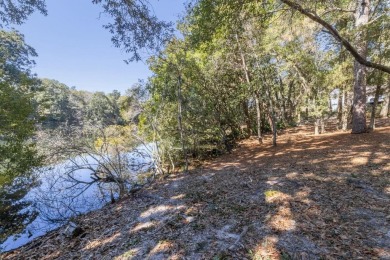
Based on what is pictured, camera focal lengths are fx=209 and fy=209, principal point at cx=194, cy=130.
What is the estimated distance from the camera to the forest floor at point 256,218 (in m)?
2.59

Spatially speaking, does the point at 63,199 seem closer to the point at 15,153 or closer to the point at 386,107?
the point at 15,153

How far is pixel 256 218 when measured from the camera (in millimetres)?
3299

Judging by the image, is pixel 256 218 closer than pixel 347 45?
No

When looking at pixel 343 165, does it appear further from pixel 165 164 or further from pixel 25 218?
pixel 25 218

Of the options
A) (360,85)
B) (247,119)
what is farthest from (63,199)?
(360,85)

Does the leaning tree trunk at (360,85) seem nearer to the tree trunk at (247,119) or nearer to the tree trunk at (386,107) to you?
the tree trunk at (247,119)

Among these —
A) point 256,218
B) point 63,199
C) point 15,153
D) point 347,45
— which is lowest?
point 63,199

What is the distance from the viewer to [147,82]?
30.0 feet

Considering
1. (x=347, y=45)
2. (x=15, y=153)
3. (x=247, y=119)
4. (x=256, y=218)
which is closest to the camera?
(x=347, y=45)

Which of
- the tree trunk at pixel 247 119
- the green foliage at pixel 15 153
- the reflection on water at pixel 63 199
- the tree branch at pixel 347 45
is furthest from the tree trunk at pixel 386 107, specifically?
the green foliage at pixel 15 153

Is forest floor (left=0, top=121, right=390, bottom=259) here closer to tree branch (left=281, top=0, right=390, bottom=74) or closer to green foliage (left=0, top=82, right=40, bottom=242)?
tree branch (left=281, top=0, right=390, bottom=74)

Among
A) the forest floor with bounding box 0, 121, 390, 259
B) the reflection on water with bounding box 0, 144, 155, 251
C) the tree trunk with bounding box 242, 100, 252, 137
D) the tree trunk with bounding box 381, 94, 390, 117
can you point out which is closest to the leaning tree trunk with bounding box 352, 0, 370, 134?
the forest floor with bounding box 0, 121, 390, 259

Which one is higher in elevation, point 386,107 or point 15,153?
point 386,107

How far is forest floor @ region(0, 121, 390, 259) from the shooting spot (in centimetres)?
259
